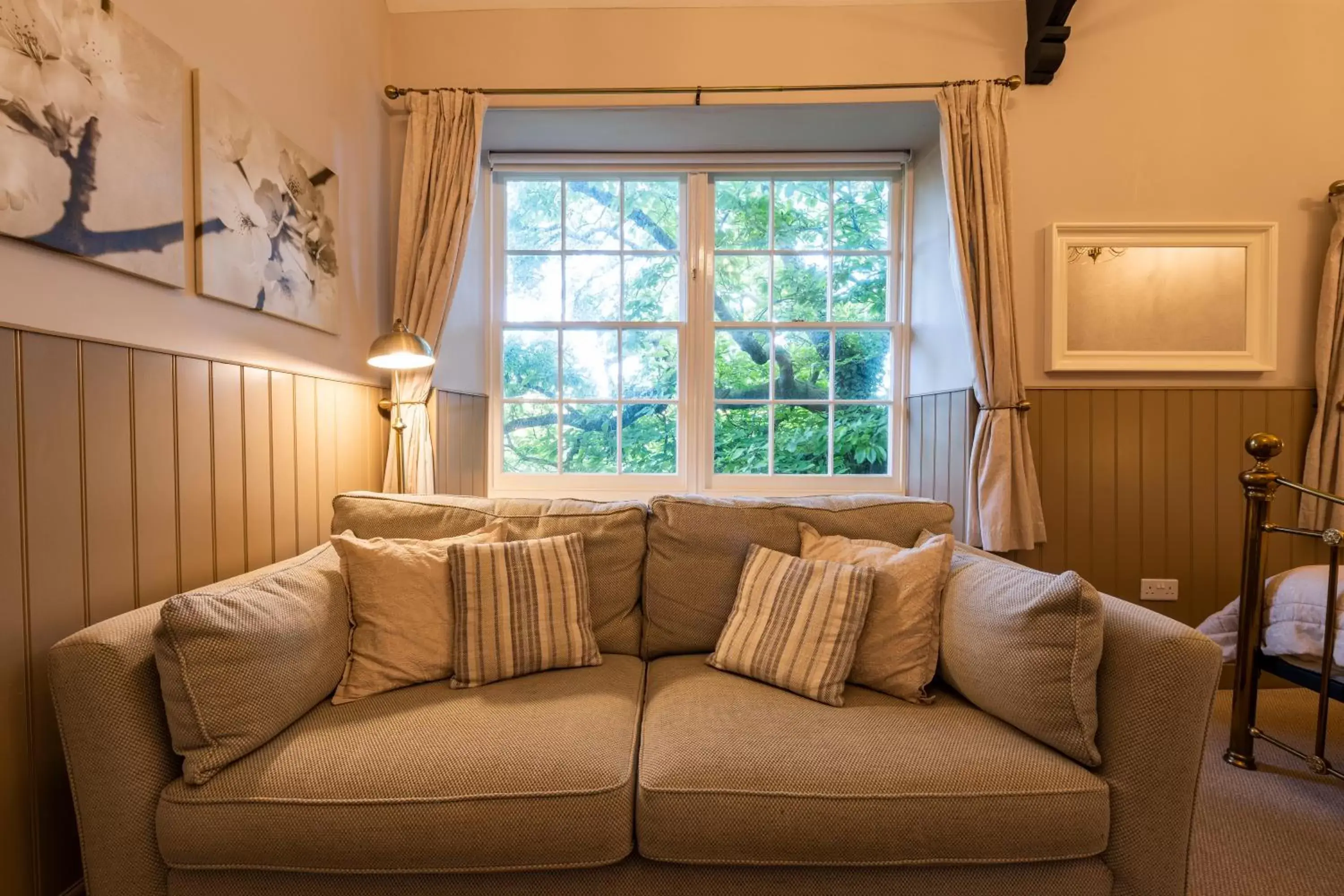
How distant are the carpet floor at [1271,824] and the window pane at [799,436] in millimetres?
1768

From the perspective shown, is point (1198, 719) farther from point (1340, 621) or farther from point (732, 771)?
point (1340, 621)

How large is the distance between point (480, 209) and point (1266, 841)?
3.64 m

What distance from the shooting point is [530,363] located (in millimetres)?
3039

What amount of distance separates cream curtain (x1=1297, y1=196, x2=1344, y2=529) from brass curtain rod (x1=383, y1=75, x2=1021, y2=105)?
1.41 meters

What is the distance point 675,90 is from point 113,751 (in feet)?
8.87

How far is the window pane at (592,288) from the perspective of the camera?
118 inches

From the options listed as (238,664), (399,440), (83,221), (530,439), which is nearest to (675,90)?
(530,439)

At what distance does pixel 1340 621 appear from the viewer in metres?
1.73

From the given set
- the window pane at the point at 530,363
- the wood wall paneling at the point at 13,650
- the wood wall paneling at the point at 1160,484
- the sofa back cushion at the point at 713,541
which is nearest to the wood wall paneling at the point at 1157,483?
the wood wall paneling at the point at 1160,484

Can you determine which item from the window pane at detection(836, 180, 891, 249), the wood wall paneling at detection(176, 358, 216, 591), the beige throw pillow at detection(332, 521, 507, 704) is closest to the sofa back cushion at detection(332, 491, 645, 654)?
the beige throw pillow at detection(332, 521, 507, 704)

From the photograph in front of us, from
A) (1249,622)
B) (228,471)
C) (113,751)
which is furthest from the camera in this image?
(1249,622)

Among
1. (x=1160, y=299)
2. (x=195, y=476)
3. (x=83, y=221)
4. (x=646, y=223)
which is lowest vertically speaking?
(x=195, y=476)

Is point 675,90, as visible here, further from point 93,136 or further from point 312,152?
point 93,136

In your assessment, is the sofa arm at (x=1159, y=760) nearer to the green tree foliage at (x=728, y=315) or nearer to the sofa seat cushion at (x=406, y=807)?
the sofa seat cushion at (x=406, y=807)
